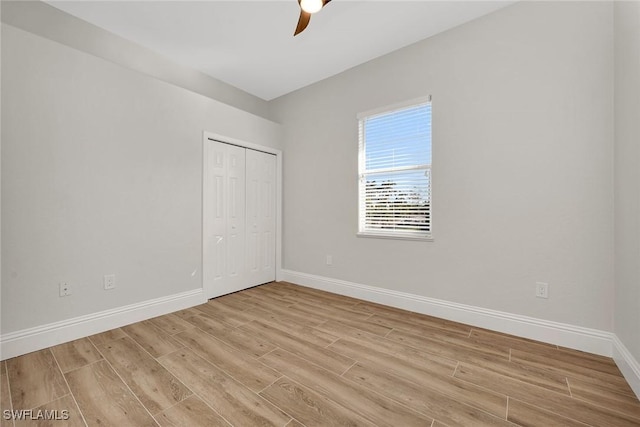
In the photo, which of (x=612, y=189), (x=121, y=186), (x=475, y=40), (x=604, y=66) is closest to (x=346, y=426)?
(x=612, y=189)

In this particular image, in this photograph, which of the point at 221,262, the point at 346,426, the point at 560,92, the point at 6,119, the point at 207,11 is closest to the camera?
the point at 346,426

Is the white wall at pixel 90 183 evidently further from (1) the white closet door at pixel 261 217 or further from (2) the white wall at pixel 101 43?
(1) the white closet door at pixel 261 217

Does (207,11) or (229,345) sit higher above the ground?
(207,11)

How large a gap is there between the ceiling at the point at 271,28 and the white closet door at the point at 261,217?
1.27 meters

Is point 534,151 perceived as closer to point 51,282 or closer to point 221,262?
point 221,262

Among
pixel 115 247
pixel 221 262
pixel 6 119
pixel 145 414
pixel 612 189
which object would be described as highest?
pixel 6 119

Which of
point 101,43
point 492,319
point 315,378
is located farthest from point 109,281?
point 492,319

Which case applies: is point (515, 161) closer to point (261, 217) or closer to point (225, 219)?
point (261, 217)

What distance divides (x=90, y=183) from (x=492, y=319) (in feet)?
12.6

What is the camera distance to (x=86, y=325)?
240 centimetres

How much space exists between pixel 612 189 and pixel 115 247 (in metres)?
4.22

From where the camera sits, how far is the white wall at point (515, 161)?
6.95 feet

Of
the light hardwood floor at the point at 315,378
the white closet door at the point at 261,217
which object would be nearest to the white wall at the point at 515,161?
the light hardwood floor at the point at 315,378

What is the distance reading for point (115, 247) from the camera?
261 centimetres
